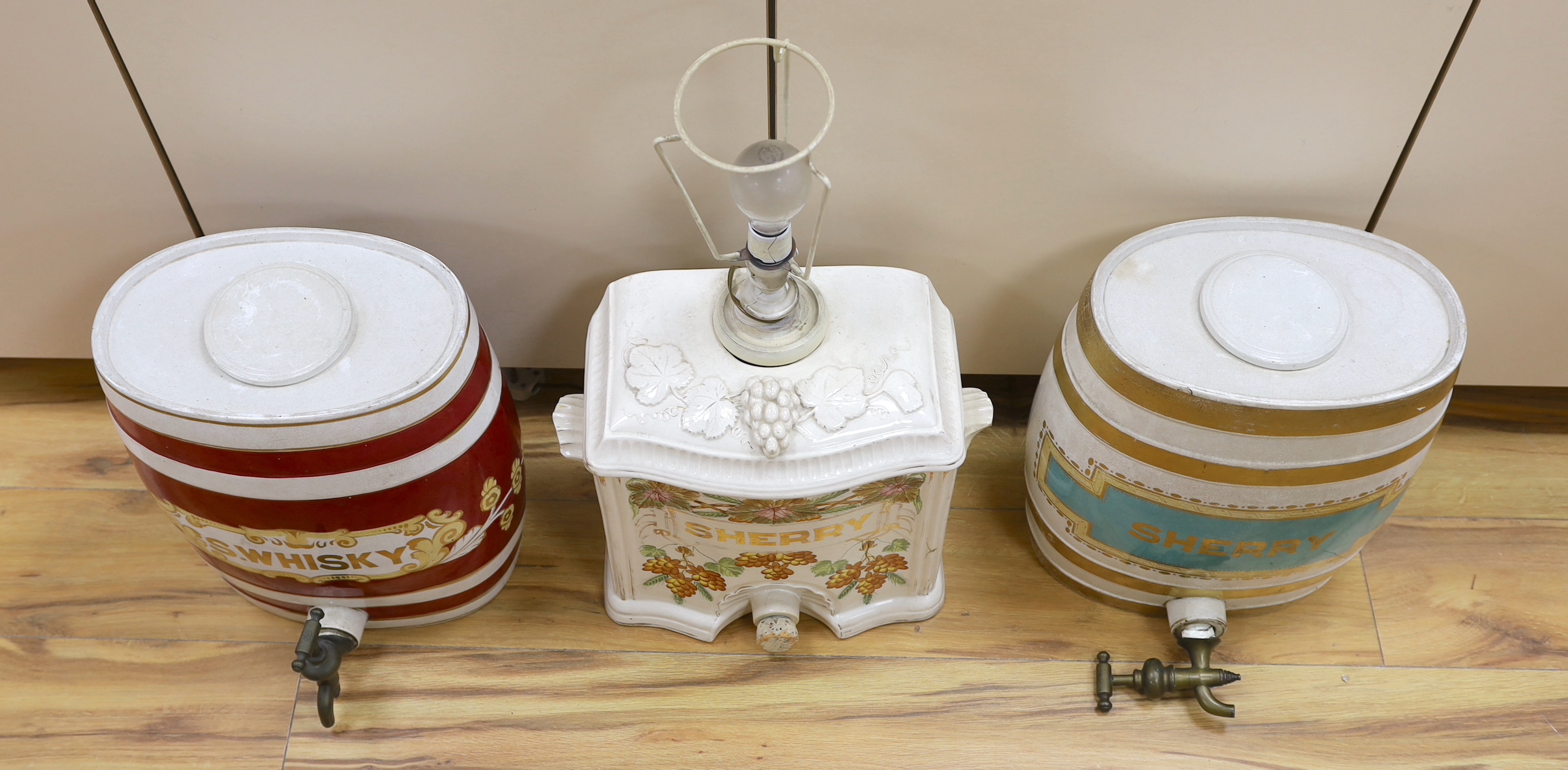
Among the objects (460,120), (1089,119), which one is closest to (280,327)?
(460,120)

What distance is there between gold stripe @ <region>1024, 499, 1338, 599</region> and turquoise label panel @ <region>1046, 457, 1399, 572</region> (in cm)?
3

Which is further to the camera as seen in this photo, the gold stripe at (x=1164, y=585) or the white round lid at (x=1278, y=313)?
the gold stripe at (x=1164, y=585)

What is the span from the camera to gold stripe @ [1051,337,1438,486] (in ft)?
2.74

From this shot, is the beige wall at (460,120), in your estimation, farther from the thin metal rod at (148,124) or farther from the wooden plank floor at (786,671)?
the wooden plank floor at (786,671)

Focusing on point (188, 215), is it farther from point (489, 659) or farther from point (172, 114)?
point (489, 659)

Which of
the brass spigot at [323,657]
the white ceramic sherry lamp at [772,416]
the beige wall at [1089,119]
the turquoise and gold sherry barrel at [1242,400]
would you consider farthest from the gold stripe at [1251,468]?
the brass spigot at [323,657]

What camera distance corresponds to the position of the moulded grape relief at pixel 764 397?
2.64 feet

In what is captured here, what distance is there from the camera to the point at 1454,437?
1166 mm

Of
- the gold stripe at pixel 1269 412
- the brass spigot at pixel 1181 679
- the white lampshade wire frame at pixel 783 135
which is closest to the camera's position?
the white lampshade wire frame at pixel 783 135

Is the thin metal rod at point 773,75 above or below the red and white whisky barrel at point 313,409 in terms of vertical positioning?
→ above

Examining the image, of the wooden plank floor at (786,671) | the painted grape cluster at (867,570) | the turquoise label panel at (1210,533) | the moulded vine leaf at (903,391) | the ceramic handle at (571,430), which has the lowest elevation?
the wooden plank floor at (786,671)

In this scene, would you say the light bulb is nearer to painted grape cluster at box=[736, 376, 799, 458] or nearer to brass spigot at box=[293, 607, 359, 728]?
painted grape cluster at box=[736, 376, 799, 458]

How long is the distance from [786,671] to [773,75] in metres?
0.52

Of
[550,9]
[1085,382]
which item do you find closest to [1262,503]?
[1085,382]
